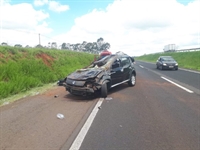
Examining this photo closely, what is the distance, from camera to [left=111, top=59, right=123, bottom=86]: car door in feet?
→ 27.7

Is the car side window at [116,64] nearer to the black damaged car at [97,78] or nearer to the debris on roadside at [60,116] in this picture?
the black damaged car at [97,78]

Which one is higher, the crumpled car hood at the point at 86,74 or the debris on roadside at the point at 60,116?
the crumpled car hood at the point at 86,74

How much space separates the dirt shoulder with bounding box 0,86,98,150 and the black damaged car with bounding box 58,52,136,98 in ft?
1.53

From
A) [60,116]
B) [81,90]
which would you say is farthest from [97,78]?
[60,116]

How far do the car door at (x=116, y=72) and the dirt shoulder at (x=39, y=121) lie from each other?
1.67 m

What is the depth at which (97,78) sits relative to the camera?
734 cm

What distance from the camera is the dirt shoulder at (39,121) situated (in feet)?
12.4

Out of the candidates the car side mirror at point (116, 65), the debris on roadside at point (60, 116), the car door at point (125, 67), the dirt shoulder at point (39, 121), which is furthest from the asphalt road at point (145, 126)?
the car door at point (125, 67)

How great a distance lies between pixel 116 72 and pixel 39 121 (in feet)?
15.2

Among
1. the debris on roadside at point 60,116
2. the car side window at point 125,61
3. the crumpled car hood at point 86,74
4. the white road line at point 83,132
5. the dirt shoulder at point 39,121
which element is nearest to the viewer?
the white road line at point 83,132

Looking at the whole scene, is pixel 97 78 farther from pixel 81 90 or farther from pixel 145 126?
pixel 145 126

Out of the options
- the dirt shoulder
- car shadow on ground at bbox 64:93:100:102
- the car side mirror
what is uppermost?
the car side mirror

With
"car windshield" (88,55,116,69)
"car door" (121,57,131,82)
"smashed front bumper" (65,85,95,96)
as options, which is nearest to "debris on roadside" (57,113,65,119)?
"smashed front bumper" (65,85,95,96)

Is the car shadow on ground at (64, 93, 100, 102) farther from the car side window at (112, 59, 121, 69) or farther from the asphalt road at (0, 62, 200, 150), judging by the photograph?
the car side window at (112, 59, 121, 69)
